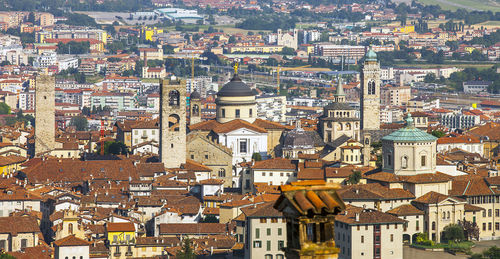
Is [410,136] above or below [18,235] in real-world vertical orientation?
above

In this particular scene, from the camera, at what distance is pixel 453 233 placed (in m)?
51.4

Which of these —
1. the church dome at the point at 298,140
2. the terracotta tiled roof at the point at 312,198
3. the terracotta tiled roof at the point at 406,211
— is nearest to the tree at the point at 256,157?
the church dome at the point at 298,140

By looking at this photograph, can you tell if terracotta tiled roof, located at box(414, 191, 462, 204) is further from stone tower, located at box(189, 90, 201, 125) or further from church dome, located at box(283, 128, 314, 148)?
stone tower, located at box(189, 90, 201, 125)

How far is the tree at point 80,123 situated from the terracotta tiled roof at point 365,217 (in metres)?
67.0

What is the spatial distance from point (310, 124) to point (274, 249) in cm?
3991

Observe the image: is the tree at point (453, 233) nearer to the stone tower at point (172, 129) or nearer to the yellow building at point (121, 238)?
the yellow building at point (121, 238)

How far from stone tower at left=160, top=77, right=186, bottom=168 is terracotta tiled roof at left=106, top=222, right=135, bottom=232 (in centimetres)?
1481

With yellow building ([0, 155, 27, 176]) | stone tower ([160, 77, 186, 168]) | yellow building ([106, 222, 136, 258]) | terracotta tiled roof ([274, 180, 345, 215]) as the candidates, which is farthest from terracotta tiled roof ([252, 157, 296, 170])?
terracotta tiled roof ([274, 180, 345, 215])

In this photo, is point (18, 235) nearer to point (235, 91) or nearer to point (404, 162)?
point (404, 162)

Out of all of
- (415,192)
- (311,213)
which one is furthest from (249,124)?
(311,213)

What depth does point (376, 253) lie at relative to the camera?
1833 inches

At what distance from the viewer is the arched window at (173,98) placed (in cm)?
6632

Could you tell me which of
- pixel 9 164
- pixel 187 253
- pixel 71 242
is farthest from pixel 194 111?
pixel 187 253

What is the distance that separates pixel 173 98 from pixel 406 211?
18277 mm
